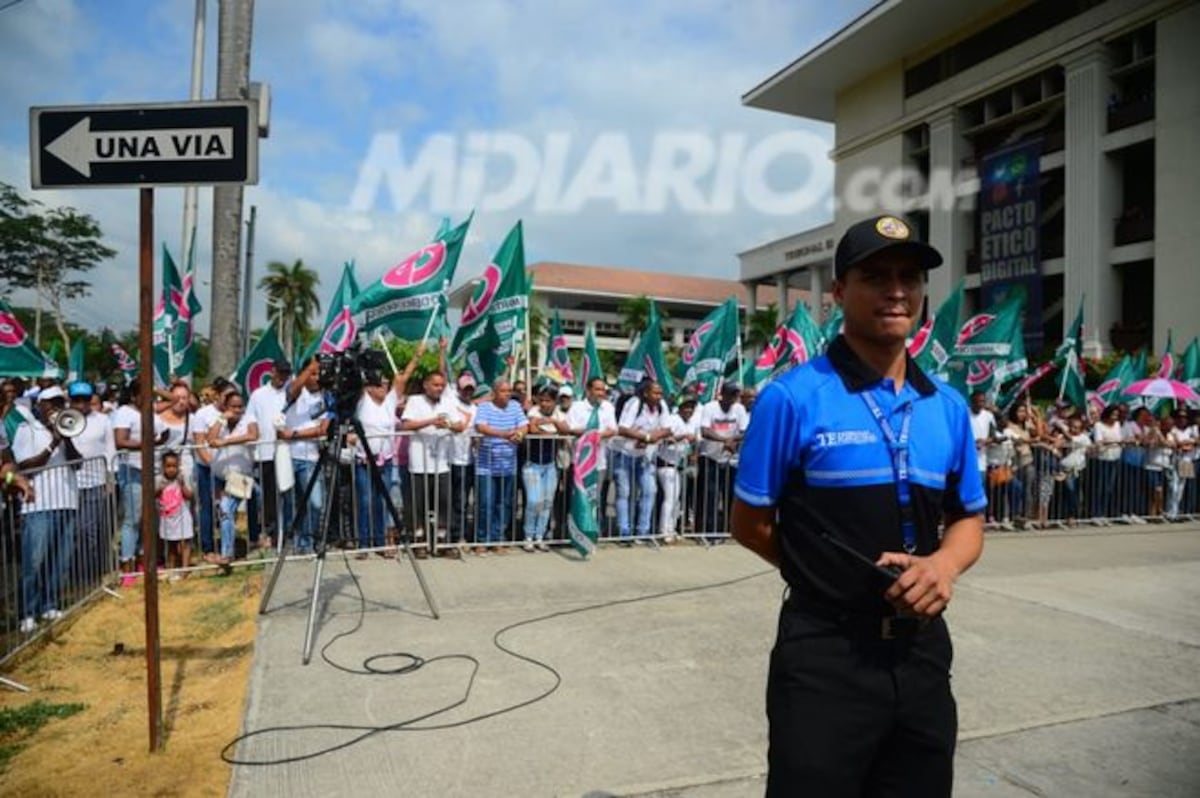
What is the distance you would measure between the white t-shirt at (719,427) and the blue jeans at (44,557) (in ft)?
20.7

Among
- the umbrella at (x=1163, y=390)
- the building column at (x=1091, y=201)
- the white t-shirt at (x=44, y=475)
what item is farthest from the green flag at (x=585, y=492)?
the building column at (x=1091, y=201)

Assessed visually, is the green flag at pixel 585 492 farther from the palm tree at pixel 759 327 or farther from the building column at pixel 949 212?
the palm tree at pixel 759 327

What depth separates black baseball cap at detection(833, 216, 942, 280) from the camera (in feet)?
6.70

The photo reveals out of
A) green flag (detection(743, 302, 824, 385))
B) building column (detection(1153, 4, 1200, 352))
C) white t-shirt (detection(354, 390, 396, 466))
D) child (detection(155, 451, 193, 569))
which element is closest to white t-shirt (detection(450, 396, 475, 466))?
white t-shirt (detection(354, 390, 396, 466))

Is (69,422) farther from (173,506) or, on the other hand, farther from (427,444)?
(427,444)

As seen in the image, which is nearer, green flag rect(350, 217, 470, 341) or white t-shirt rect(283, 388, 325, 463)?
white t-shirt rect(283, 388, 325, 463)

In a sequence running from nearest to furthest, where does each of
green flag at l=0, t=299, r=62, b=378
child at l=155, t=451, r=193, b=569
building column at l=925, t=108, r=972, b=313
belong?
child at l=155, t=451, r=193, b=569 < green flag at l=0, t=299, r=62, b=378 < building column at l=925, t=108, r=972, b=313

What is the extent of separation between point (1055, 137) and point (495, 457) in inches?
1348

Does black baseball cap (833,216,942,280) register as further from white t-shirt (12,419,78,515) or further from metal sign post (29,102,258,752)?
white t-shirt (12,419,78,515)

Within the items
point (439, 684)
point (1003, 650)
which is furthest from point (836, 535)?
point (1003, 650)

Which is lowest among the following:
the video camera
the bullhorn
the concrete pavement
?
the concrete pavement

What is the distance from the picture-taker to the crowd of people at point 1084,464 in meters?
11.6

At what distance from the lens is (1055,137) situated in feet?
112

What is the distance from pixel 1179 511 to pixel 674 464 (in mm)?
9359
